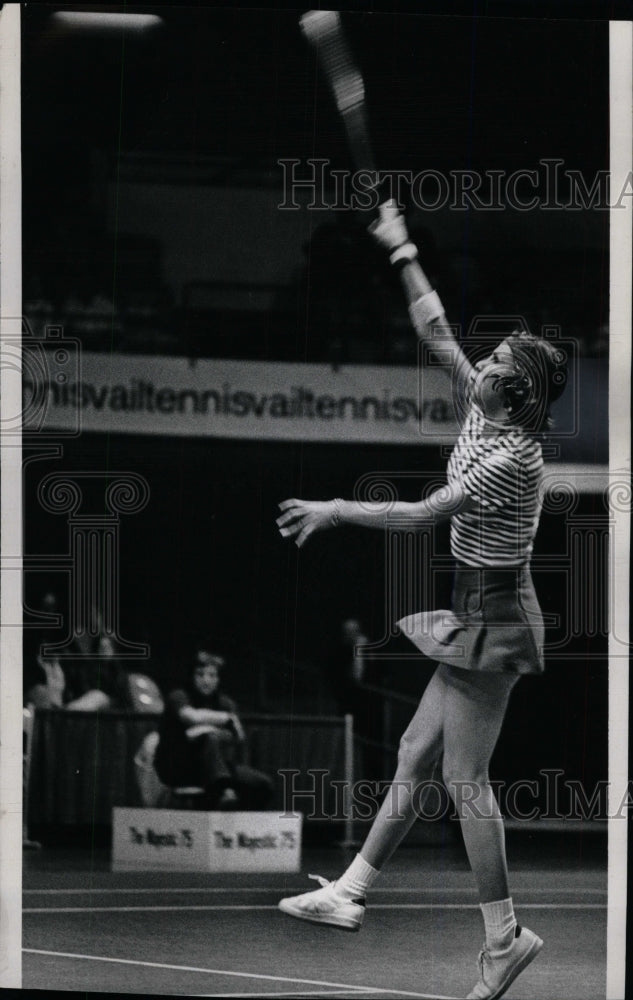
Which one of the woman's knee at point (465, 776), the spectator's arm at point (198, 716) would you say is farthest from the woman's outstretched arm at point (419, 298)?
the spectator's arm at point (198, 716)

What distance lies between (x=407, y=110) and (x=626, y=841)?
3.02m

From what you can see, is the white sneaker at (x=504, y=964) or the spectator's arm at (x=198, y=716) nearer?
the white sneaker at (x=504, y=964)

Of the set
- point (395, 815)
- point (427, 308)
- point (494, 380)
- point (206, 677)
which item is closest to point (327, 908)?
point (395, 815)

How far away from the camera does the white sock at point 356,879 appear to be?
4.46 meters

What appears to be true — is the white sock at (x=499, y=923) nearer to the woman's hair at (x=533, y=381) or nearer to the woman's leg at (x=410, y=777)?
the woman's leg at (x=410, y=777)

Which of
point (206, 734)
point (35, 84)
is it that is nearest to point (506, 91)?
point (35, 84)

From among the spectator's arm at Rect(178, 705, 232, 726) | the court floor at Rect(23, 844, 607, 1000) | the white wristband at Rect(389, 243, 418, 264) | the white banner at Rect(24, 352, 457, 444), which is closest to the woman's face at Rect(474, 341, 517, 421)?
the white banner at Rect(24, 352, 457, 444)

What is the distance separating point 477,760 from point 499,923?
25.3 inches

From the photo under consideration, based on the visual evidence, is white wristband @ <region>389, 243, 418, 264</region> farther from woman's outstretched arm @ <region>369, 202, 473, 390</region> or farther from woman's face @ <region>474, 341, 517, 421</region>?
woman's face @ <region>474, 341, 517, 421</region>

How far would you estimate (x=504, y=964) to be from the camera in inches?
175

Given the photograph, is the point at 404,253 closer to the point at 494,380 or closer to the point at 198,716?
the point at 494,380

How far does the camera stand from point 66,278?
455 cm

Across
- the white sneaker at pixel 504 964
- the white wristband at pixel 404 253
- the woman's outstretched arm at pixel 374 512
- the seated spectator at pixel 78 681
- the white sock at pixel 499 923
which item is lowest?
the white sneaker at pixel 504 964

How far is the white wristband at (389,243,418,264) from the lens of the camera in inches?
177
